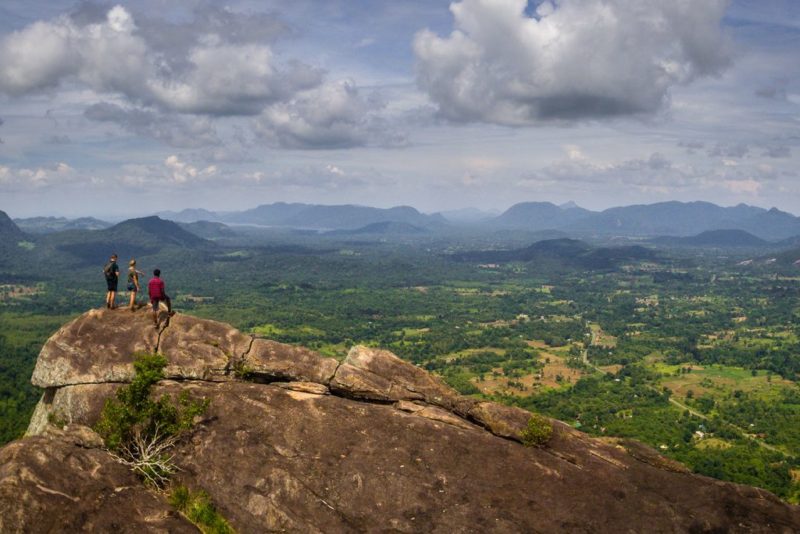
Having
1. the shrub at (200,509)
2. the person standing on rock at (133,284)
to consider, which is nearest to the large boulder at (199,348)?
the person standing on rock at (133,284)

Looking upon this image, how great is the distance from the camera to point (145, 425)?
82.9 feet

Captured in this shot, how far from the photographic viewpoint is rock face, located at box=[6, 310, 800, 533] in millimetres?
20875

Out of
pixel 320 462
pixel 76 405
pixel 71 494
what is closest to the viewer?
pixel 71 494

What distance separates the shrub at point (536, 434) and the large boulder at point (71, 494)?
15.9 metres

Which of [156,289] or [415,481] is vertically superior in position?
[156,289]

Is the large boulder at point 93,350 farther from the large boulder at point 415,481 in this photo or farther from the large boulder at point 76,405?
the large boulder at point 415,481

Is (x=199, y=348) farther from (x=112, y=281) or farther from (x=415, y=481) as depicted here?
(x=415, y=481)

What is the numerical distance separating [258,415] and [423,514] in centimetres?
932

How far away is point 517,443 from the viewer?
90.3 ft

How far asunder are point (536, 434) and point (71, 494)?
66.8 feet

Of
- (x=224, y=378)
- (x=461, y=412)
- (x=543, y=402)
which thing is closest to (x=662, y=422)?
(x=543, y=402)

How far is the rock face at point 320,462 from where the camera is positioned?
2088 cm

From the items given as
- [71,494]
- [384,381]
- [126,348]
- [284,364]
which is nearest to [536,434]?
[384,381]

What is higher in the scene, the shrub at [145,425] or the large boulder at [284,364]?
the large boulder at [284,364]
